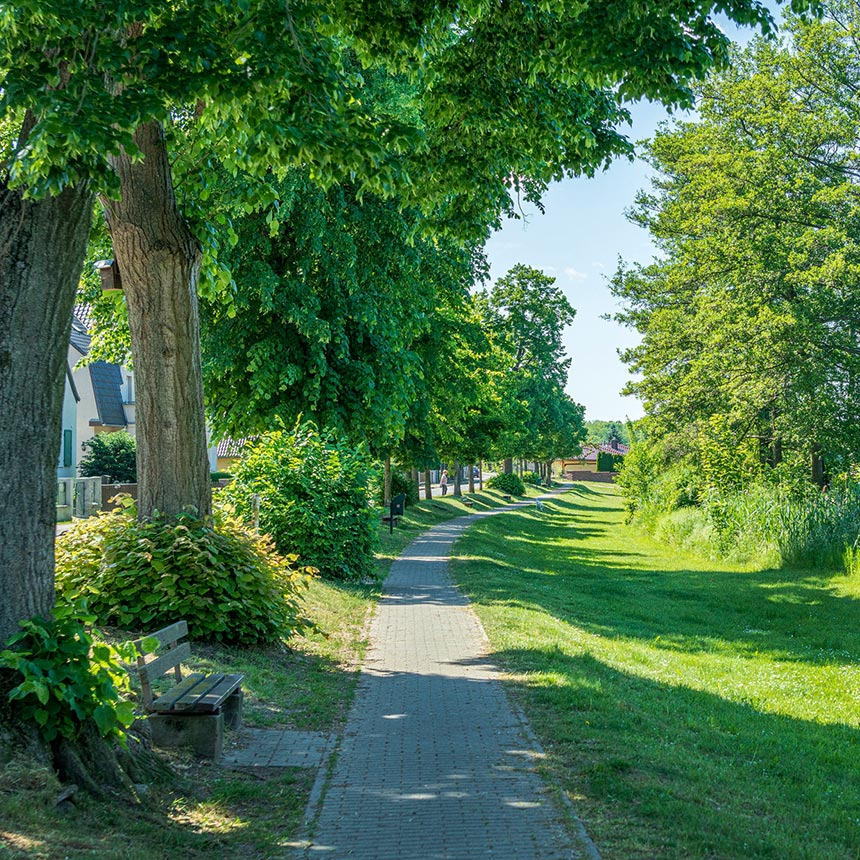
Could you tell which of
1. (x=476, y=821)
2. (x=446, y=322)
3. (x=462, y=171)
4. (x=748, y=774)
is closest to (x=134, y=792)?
(x=476, y=821)

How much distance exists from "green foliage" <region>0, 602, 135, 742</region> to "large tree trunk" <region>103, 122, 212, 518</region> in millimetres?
5158

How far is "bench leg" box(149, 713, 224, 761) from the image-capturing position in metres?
7.30

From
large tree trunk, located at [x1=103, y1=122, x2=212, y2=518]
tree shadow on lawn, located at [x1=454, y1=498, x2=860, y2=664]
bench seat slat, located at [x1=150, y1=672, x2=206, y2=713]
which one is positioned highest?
large tree trunk, located at [x1=103, y1=122, x2=212, y2=518]

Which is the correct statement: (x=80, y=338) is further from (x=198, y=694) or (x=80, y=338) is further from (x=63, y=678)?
(x=63, y=678)

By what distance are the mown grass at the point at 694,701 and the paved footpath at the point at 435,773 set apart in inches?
11.7

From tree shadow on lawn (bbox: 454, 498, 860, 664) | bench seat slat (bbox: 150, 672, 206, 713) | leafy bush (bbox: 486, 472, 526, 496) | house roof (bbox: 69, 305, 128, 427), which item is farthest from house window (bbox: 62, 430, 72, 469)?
leafy bush (bbox: 486, 472, 526, 496)

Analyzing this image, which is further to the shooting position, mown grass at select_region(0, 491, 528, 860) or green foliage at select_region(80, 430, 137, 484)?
green foliage at select_region(80, 430, 137, 484)

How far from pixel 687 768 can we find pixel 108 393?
154ft

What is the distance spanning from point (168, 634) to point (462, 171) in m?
5.41

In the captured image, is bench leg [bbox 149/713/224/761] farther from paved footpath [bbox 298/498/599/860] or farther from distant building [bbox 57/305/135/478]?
distant building [bbox 57/305/135/478]

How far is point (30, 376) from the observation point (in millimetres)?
5961

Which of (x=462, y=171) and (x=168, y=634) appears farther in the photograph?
(x=462, y=171)

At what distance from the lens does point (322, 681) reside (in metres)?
10.4

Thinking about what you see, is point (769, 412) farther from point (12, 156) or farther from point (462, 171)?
point (12, 156)
